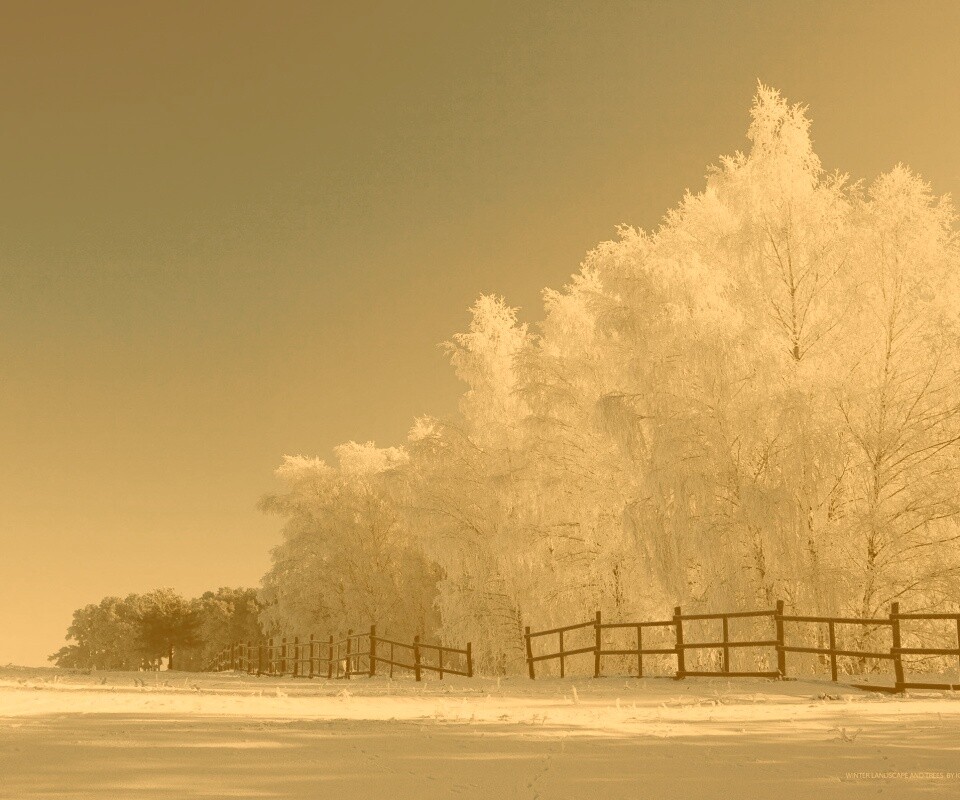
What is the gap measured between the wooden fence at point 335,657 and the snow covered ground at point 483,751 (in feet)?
44.2

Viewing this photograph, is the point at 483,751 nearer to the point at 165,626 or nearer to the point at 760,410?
the point at 760,410

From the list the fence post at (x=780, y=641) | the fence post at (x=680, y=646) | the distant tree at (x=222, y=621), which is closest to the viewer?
the fence post at (x=780, y=641)

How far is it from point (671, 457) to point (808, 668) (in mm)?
4999

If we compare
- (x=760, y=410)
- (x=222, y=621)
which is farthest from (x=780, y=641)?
(x=222, y=621)

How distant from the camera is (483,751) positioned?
7703 millimetres

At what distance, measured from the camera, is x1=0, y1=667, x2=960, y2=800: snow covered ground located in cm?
616

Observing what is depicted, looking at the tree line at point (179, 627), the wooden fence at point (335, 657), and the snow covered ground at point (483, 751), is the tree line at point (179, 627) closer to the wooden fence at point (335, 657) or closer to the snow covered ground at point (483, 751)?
the wooden fence at point (335, 657)

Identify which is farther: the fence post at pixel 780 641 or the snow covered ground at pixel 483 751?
the fence post at pixel 780 641

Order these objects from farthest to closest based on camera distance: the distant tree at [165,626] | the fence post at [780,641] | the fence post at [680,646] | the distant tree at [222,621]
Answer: the distant tree at [165,626]
the distant tree at [222,621]
the fence post at [680,646]
the fence post at [780,641]

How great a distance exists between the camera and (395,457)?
151 ft

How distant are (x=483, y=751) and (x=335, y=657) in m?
23.8

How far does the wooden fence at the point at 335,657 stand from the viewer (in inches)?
1118

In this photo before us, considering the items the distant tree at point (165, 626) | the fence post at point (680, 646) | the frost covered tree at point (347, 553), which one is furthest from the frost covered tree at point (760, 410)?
the distant tree at point (165, 626)

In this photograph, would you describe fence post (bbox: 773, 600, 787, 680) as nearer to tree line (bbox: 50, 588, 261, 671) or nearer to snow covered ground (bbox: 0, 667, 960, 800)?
snow covered ground (bbox: 0, 667, 960, 800)
